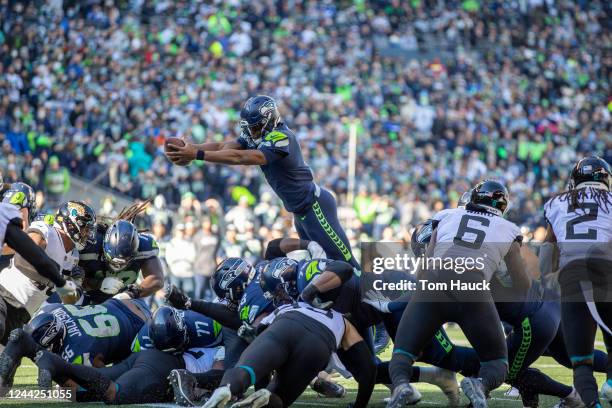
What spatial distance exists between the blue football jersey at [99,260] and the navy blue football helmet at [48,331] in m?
1.10

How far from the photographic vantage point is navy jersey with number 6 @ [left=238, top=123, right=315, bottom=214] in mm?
7277

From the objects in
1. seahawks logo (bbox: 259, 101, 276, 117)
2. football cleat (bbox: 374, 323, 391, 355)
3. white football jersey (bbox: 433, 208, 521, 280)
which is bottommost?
football cleat (bbox: 374, 323, 391, 355)

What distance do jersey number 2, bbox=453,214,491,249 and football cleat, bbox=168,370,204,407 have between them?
5.80ft

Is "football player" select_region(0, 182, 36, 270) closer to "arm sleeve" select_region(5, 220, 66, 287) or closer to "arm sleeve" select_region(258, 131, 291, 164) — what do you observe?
"arm sleeve" select_region(5, 220, 66, 287)

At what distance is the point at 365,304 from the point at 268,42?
1713cm

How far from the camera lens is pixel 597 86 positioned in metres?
24.4

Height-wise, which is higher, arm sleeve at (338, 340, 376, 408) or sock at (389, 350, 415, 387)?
sock at (389, 350, 415, 387)

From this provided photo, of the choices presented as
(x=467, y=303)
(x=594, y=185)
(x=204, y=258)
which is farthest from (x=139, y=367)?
(x=204, y=258)

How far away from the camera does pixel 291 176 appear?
7.45 m

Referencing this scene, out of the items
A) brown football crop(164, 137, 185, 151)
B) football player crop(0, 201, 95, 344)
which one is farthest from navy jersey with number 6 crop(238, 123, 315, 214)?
football player crop(0, 201, 95, 344)

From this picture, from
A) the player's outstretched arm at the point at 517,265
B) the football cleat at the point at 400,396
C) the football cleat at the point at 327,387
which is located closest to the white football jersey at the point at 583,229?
the player's outstretched arm at the point at 517,265

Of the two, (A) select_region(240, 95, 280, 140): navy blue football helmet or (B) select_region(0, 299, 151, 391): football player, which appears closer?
(B) select_region(0, 299, 151, 391): football player

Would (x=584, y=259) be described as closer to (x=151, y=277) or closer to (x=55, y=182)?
(x=151, y=277)

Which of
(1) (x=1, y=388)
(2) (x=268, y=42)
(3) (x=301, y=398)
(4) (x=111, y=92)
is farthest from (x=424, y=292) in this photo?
(2) (x=268, y=42)
